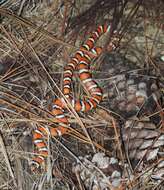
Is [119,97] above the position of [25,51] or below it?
below

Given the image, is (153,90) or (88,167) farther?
(153,90)

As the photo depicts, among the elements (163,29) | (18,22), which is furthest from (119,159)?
(18,22)

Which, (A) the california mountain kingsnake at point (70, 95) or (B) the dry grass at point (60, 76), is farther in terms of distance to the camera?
(A) the california mountain kingsnake at point (70, 95)

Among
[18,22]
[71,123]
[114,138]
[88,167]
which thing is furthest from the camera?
[18,22]

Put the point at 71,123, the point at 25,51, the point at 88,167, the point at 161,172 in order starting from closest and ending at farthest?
the point at 161,172
the point at 88,167
the point at 71,123
the point at 25,51

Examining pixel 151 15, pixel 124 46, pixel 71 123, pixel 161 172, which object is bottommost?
pixel 161 172

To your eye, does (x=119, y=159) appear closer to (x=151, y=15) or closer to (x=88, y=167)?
(x=88, y=167)

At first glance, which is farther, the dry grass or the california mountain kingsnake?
the california mountain kingsnake

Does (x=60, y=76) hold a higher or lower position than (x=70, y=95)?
higher
